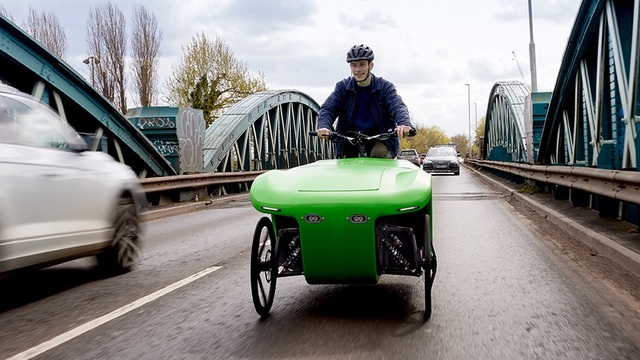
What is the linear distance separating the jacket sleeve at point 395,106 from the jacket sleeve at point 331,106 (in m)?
0.40

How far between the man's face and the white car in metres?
2.49

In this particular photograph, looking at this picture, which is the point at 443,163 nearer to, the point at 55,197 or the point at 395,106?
the point at 395,106

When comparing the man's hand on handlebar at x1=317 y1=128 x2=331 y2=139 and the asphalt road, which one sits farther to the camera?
the man's hand on handlebar at x1=317 y1=128 x2=331 y2=139

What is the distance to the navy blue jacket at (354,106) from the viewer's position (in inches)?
235

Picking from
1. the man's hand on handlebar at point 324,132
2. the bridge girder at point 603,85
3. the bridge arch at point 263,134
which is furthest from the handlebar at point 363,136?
the bridge arch at point 263,134

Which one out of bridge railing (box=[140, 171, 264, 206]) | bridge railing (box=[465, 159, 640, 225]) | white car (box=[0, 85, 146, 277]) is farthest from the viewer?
bridge railing (box=[140, 171, 264, 206])

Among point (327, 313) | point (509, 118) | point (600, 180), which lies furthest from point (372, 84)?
point (509, 118)

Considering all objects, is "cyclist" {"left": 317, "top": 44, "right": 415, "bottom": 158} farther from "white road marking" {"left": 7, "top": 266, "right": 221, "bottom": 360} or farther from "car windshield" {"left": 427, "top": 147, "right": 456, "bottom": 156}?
"car windshield" {"left": 427, "top": 147, "right": 456, "bottom": 156}

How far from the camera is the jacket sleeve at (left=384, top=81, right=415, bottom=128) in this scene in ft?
19.1

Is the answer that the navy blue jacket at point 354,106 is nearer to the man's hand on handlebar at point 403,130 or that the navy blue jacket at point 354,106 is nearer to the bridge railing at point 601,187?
the man's hand on handlebar at point 403,130

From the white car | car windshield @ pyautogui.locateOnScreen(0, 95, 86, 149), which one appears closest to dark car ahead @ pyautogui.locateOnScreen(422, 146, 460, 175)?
the white car

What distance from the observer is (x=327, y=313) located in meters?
4.76

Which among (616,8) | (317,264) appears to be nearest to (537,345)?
(317,264)

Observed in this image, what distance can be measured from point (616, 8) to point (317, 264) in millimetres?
6839
